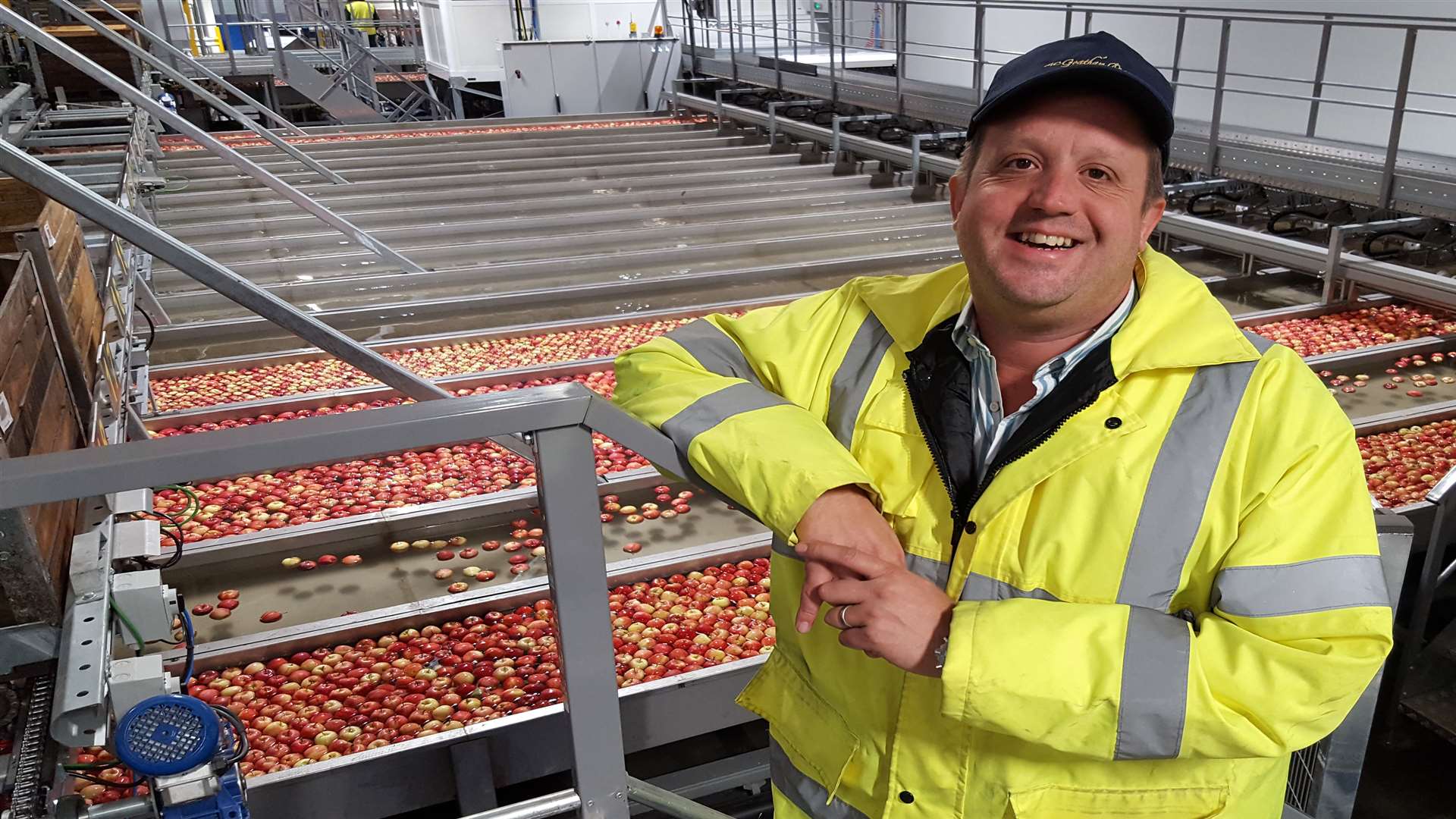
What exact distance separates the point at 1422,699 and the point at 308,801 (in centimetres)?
293

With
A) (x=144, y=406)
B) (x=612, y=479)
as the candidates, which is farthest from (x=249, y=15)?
(x=612, y=479)

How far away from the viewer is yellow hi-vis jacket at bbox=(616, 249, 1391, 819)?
93 cm

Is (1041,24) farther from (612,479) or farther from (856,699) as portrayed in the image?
(856,699)

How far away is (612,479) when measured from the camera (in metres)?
3.34

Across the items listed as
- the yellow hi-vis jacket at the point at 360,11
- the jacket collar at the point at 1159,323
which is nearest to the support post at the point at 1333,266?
the jacket collar at the point at 1159,323

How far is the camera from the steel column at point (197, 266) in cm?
198

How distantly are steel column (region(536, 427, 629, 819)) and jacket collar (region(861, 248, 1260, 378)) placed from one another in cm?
48

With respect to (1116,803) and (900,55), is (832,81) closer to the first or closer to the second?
(900,55)

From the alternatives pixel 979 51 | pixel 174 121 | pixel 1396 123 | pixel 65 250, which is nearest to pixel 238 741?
pixel 65 250

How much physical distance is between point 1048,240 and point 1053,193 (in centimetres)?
5

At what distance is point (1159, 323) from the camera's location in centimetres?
110

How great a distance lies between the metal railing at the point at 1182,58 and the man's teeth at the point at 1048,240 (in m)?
4.15

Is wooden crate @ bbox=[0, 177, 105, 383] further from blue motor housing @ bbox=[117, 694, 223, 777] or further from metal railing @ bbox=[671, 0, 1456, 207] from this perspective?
metal railing @ bbox=[671, 0, 1456, 207]

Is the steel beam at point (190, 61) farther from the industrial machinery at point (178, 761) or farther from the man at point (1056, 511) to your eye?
the man at point (1056, 511)
